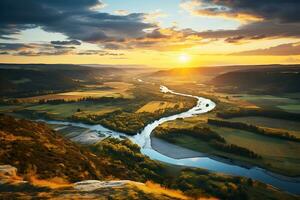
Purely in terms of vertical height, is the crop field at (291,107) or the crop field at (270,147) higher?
the crop field at (291,107)

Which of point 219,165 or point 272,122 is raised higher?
point 272,122

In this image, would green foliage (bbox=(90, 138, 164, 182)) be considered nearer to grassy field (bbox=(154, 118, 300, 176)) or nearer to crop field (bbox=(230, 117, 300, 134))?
grassy field (bbox=(154, 118, 300, 176))

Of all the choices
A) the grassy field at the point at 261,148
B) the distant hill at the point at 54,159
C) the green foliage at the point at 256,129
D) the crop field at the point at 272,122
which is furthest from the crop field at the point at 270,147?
the distant hill at the point at 54,159

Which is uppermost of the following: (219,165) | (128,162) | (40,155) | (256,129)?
(40,155)

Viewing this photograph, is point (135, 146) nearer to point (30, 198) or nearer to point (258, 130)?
point (258, 130)

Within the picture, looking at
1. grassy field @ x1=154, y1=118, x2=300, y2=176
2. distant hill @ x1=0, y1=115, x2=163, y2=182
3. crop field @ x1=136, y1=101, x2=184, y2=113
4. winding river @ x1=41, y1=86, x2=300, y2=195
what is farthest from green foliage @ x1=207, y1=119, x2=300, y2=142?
distant hill @ x1=0, y1=115, x2=163, y2=182

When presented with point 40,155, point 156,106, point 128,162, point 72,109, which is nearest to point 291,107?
point 156,106

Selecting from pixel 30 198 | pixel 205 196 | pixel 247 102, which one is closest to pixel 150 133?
pixel 205 196

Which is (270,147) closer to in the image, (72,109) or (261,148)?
(261,148)

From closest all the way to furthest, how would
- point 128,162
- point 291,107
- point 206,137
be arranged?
point 128,162 → point 206,137 → point 291,107

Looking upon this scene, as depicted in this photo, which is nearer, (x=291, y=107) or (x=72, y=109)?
(x=72, y=109)

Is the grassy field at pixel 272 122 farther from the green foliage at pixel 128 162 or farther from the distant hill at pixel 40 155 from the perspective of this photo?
the distant hill at pixel 40 155
